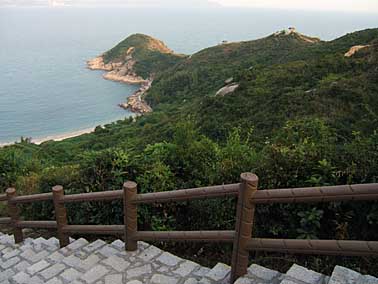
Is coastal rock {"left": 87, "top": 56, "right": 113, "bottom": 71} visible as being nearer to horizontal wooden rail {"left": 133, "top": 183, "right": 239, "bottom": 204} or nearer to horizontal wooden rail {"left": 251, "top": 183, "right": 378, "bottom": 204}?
horizontal wooden rail {"left": 133, "top": 183, "right": 239, "bottom": 204}

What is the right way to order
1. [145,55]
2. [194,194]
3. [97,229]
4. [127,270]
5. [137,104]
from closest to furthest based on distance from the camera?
[194,194] → [127,270] → [97,229] → [137,104] → [145,55]

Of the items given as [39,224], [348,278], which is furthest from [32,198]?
[348,278]

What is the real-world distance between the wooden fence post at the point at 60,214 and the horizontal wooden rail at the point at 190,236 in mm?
951

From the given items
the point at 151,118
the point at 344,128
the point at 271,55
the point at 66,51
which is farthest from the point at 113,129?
the point at 66,51

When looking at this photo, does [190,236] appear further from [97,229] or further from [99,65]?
[99,65]

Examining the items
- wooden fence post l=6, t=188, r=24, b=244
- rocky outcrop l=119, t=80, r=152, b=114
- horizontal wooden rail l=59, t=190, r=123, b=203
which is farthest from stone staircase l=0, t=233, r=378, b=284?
rocky outcrop l=119, t=80, r=152, b=114

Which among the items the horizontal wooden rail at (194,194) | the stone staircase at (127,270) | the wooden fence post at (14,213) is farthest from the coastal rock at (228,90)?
the horizontal wooden rail at (194,194)

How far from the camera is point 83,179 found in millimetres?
4168

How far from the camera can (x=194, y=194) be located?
2285 mm

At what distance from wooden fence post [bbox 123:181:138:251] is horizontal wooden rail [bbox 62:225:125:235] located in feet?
0.37

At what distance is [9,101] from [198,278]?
6121 centimetres

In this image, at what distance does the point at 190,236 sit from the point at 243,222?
1.91 ft

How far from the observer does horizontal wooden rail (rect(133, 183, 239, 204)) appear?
6.92ft

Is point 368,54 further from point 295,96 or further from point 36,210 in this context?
point 36,210
